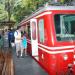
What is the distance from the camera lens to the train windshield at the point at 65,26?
387 inches

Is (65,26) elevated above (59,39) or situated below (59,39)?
above

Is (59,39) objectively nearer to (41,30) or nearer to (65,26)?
(65,26)

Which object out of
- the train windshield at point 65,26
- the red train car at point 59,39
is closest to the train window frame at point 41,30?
the red train car at point 59,39

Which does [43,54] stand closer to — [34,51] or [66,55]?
[66,55]

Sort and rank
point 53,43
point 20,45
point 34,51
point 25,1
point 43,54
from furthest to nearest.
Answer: point 25,1, point 20,45, point 34,51, point 43,54, point 53,43

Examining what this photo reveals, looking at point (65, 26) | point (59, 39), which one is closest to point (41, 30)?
point (65, 26)

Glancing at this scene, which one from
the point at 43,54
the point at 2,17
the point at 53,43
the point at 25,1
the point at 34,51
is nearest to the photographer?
the point at 53,43

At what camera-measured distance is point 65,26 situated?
10.0 m

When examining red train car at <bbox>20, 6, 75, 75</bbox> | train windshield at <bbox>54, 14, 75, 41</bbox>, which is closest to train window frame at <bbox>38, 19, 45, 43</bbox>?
red train car at <bbox>20, 6, 75, 75</bbox>

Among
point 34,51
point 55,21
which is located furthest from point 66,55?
point 34,51

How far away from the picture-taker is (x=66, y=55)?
31.8ft

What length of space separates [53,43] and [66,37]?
59 cm

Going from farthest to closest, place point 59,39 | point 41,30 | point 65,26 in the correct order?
point 41,30 < point 65,26 < point 59,39

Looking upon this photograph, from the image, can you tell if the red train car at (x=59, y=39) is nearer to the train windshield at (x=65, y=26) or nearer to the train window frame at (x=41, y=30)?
the train windshield at (x=65, y=26)
